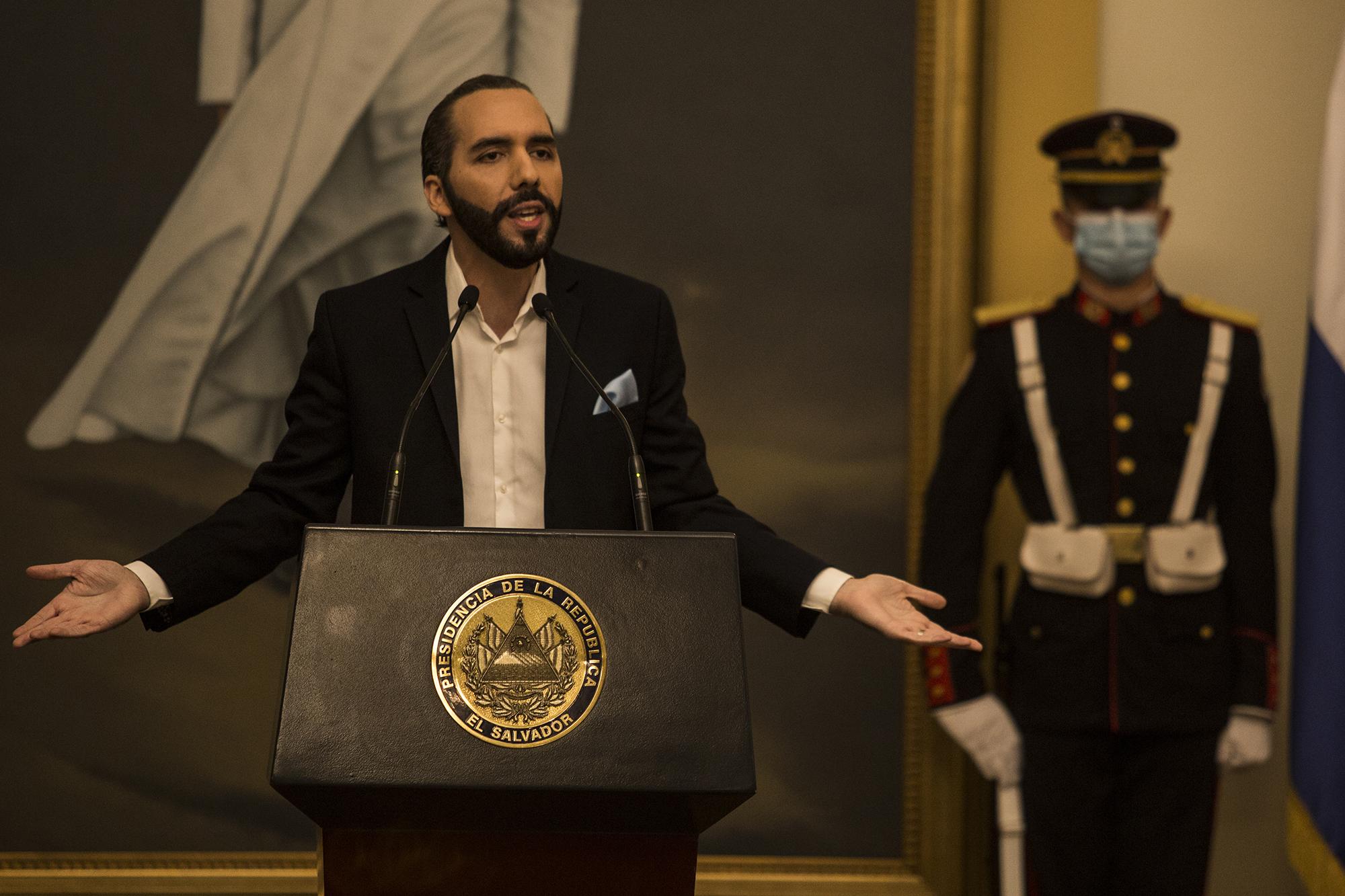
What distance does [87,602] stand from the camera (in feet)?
4.82

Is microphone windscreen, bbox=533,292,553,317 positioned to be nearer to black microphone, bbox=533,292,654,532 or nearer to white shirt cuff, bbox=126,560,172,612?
black microphone, bbox=533,292,654,532

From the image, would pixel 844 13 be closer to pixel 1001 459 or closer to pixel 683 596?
pixel 1001 459

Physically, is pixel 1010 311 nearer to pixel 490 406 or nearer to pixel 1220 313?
pixel 1220 313

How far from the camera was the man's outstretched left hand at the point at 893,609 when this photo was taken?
143 centimetres

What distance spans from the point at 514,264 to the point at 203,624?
6.21 ft

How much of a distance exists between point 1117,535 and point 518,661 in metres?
1.87

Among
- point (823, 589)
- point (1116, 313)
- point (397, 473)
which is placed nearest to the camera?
point (397, 473)

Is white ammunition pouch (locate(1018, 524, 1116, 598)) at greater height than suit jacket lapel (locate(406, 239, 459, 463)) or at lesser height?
lesser

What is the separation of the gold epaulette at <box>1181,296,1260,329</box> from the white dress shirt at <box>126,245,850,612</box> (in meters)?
1.68

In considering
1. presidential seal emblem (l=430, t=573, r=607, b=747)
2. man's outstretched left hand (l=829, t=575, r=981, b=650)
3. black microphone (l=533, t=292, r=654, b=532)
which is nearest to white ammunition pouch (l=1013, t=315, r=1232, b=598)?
man's outstretched left hand (l=829, t=575, r=981, b=650)

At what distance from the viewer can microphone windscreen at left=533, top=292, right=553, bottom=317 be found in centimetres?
158

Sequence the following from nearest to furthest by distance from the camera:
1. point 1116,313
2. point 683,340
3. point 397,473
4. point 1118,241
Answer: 1. point 397,473
2. point 1118,241
3. point 1116,313
4. point 683,340

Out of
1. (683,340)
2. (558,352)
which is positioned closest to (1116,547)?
(683,340)

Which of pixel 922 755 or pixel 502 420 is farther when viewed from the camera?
pixel 922 755
